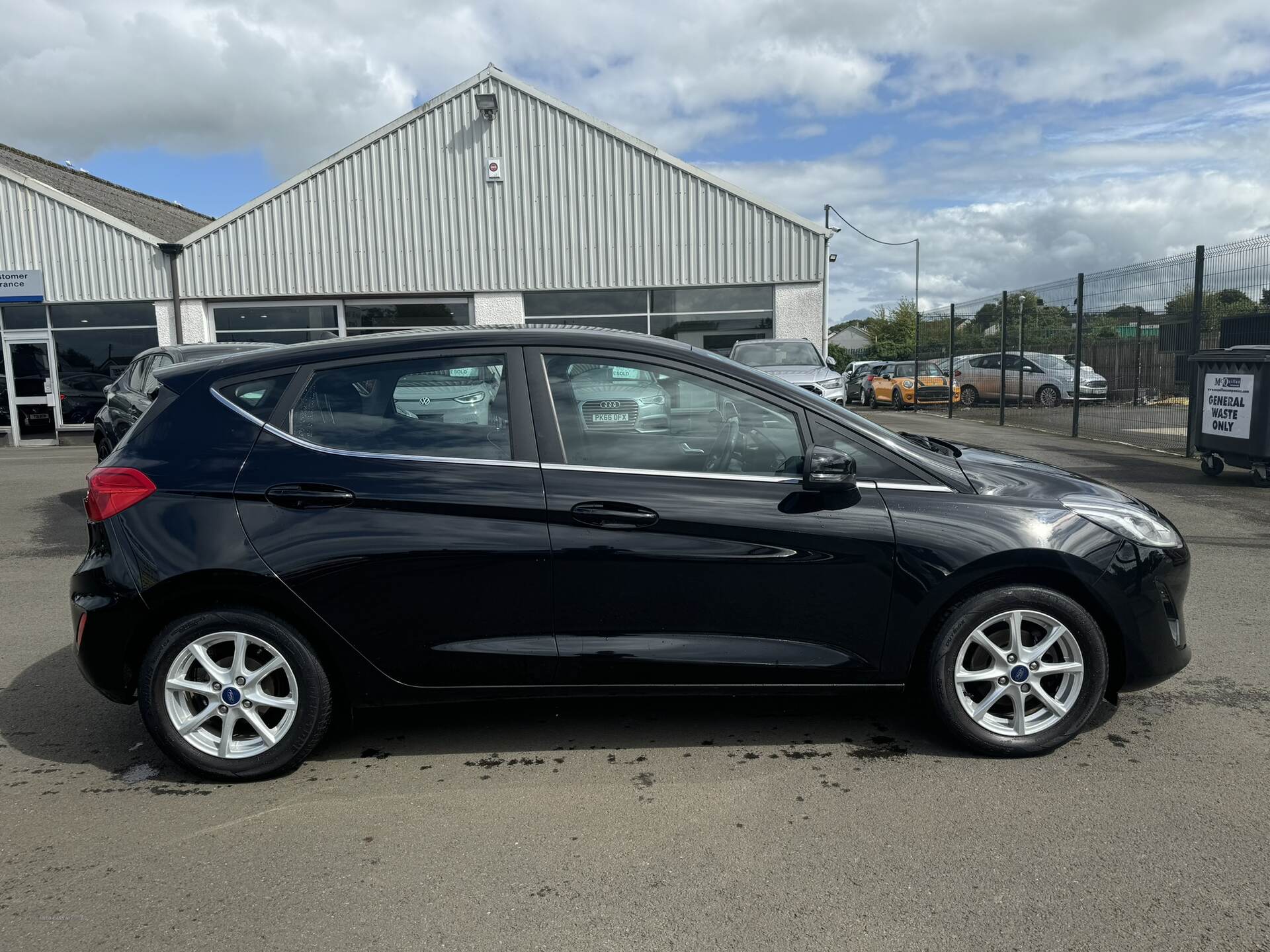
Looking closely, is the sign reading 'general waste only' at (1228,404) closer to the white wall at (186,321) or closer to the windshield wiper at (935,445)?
the windshield wiper at (935,445)

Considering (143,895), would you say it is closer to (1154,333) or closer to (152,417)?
(152,417)

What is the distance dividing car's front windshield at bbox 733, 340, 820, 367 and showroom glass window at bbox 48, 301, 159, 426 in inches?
516

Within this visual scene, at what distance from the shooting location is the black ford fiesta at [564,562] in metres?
3.56

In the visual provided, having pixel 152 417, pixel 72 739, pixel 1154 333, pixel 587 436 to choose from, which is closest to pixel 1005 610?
pixel 587 436

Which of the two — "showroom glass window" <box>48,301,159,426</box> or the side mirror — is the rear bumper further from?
"showroom glass window" <box>48,301,159,426</box>

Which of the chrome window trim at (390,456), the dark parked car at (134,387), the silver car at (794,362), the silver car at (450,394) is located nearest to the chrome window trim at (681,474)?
the chrome window trim at (390,456)

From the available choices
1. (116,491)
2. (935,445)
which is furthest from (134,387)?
(935,445)

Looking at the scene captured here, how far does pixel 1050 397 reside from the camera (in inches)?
698

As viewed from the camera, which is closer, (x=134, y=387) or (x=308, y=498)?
(x=308, y=498)

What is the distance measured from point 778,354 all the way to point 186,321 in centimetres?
1316

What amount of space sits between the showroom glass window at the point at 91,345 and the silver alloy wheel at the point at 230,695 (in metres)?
20.0

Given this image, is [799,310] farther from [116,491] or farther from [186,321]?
[116,491]

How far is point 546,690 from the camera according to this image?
3660mm

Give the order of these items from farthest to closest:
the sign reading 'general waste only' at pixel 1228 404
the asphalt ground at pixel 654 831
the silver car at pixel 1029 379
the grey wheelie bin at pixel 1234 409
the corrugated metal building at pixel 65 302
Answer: the corrugated metal building at pixel 65 302
the silver car at pixel 1029 379
the sign reading 'general waste only' at pixel 1228 404
the grey wheelie bin at pixel 1234 409
the asphalt ground at pixel 654 831
